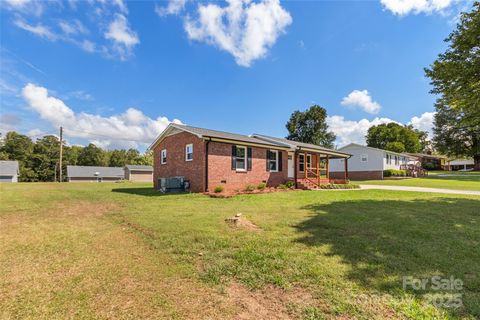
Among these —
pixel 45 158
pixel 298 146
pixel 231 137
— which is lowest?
pixel 298 146

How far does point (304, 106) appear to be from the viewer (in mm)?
48250

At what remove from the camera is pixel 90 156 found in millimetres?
67438

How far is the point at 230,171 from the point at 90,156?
219 ft

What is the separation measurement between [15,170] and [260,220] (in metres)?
57.7

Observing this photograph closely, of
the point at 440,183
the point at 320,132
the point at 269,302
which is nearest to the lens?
the point at 269,302

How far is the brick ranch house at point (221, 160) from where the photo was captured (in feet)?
45.9

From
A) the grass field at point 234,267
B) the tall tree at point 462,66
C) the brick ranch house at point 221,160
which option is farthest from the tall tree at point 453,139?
the grass field at point 234,267

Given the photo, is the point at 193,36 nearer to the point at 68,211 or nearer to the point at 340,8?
the point at 340,8

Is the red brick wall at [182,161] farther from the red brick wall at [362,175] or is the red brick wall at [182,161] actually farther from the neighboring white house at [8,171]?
the neighboring white house at [8,171]

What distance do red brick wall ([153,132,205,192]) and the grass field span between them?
7378mm

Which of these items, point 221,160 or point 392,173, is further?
point 392,173

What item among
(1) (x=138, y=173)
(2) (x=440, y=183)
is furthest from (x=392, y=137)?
(1) (x=138, y=173)

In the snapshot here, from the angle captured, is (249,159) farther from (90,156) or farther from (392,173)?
(90,156)

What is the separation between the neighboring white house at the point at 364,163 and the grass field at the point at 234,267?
26.9 metres
